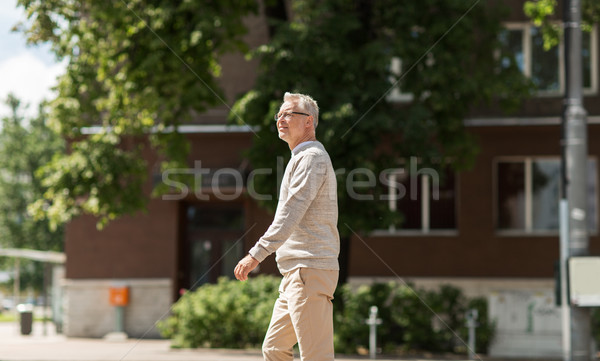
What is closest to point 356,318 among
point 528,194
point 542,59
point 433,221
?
point 433,221

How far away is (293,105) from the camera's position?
16.0ft

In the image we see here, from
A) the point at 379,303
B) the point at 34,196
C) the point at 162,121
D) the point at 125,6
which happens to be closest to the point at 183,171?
the point at 162,121

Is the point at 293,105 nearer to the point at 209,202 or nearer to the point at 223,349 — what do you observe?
the point at 223,349

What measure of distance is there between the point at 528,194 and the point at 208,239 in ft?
25.4

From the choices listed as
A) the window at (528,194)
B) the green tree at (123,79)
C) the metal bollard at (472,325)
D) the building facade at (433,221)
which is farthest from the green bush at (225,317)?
the window at (528,194)

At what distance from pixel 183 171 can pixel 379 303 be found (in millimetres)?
4287

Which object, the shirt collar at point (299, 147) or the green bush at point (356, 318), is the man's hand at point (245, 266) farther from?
the green bush at point (356, 318)

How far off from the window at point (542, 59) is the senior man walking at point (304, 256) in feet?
49.0

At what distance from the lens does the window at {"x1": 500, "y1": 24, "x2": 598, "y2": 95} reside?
60.8 feet

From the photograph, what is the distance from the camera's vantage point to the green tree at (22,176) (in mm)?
47219

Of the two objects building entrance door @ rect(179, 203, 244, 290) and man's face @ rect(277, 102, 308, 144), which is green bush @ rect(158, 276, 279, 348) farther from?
Result: man's face @ rect(277, 102, 308, 144)

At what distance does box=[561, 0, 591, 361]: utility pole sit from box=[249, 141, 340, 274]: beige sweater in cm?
549

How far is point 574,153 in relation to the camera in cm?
952

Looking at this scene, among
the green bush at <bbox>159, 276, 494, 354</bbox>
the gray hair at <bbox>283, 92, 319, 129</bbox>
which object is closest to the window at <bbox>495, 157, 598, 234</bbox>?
the green bush at <bbox>159, 276, 494, 354</bbox>
